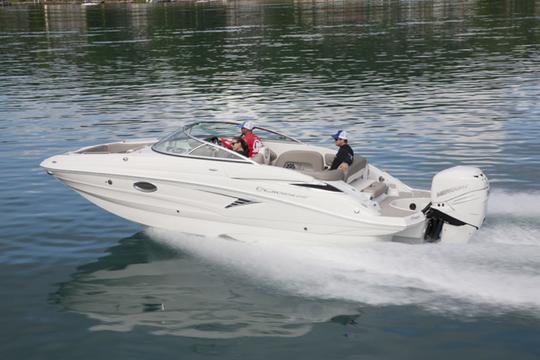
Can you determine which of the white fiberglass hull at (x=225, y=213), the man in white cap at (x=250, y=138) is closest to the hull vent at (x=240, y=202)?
the white fiberglass hull at (x=225, y=213)

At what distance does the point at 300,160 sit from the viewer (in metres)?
15.1

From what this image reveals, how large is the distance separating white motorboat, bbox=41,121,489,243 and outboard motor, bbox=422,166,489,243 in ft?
0.05

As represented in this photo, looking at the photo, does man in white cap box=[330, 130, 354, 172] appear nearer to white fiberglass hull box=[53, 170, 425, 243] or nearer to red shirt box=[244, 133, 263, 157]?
white fiberglass hull box=[53, 170, 425, 243]

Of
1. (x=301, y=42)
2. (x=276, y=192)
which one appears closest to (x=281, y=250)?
(x=276, y=192)

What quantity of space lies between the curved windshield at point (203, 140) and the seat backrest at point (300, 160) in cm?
83

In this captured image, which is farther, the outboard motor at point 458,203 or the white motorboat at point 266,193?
the white motorboat at point 266,193

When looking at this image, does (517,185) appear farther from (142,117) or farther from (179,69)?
(179,69)

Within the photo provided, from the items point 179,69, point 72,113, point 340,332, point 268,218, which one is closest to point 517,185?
point 268,218

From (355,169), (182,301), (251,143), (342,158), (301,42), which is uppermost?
(301,42)

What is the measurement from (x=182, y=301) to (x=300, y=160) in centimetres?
400

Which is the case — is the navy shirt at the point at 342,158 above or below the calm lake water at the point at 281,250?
above

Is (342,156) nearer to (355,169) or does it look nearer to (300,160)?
(355,169)

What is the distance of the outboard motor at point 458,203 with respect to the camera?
12945 millimetres

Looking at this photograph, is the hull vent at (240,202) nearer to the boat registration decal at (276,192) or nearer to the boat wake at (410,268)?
the boat registration decal at (276,192)
